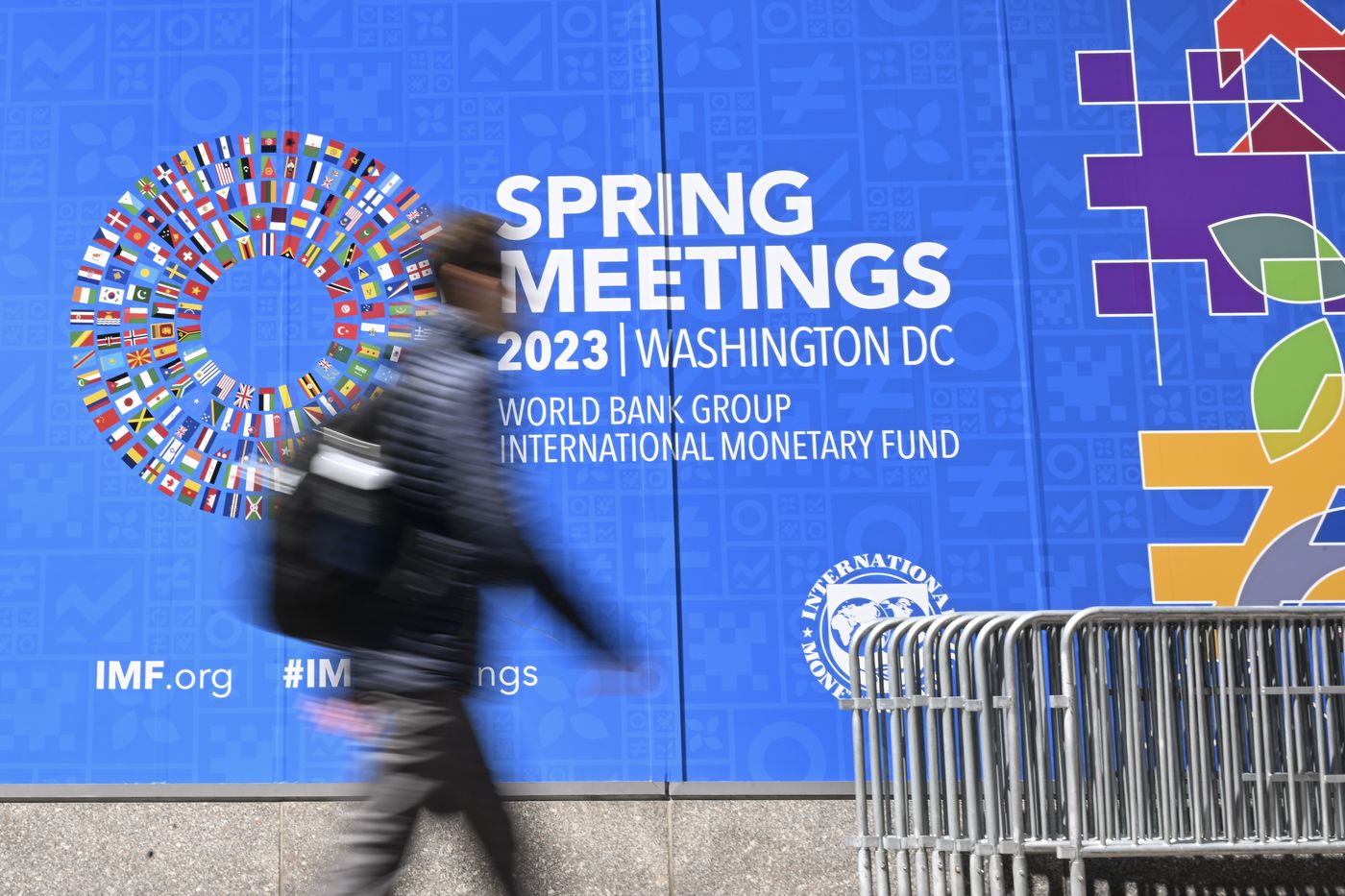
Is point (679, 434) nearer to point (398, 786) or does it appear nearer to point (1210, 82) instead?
point (1210, 82)

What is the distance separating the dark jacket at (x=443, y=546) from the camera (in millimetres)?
3477

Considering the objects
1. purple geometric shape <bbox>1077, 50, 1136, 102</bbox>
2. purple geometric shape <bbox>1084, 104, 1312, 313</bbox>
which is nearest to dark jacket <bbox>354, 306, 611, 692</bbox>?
purple geometric shape <bbox>1084, 104, 1312, 313</bbox>

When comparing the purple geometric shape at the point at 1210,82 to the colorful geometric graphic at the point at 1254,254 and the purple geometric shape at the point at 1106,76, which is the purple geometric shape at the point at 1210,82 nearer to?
the colorful geometric graphic at the point at 1254,254

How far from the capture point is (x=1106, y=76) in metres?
7.63

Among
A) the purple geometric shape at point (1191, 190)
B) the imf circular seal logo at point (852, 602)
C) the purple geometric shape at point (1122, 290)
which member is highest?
the purple geometric shape at point (1191, 190)

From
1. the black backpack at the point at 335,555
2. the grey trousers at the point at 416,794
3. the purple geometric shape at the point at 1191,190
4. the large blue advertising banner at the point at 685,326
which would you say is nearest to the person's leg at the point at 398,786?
the grey trousers at the point at 416,794

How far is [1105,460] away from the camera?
7359mm

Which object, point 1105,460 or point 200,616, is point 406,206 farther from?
point 1105,460

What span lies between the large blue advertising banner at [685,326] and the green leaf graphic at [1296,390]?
21 millimetres

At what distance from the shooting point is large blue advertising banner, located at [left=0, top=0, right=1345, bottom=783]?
23.4 feet

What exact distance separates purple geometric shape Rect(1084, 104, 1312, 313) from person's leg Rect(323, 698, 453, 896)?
523cm

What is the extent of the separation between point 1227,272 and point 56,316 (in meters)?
5.73

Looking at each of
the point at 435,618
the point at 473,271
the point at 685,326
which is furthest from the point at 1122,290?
the point at 435,618

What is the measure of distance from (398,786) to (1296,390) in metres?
5.53
